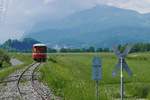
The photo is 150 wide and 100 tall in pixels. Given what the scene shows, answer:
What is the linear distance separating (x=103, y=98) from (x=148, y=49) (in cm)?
10421

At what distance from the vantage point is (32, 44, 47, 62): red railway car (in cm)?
5412

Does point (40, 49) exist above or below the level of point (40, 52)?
above

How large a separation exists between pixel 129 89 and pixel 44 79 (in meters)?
6.44

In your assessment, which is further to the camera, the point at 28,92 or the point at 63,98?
the point at 28,92

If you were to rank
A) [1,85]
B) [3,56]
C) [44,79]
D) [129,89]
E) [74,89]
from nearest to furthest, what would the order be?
[74,89] → [1,85] → [44,79] → [129,89] → [3,56]

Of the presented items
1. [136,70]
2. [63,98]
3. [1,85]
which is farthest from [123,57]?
[136,70]

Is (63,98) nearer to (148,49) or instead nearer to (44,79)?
(44,79)

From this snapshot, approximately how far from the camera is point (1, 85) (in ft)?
84.1

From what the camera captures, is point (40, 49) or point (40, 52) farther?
point (40, 52)

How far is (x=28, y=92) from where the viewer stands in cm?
2166

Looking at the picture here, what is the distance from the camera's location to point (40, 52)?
54.5 metres

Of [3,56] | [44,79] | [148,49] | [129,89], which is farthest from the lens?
[148,49]

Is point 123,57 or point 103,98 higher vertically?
point 123,57

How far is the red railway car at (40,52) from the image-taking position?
54125 mm
